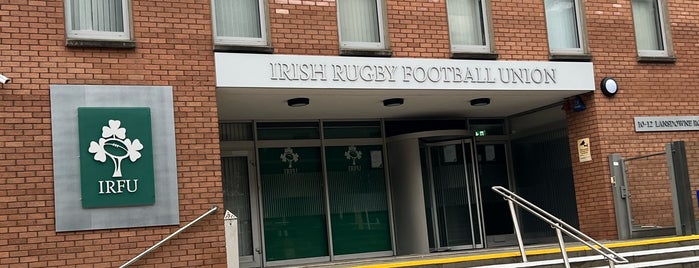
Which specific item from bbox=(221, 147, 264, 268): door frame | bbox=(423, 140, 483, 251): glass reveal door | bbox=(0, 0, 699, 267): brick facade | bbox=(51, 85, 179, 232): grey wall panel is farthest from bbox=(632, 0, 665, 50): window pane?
bbox=(51, 85, 179, 232): grey wall panel

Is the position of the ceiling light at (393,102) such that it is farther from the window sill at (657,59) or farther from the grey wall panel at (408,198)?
the window sill at (657,59)

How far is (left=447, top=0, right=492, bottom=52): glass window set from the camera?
12273 mm

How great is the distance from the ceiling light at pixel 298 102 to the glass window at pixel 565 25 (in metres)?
3.84

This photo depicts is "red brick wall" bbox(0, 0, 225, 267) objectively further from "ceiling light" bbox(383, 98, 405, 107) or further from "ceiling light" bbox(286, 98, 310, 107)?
"ceiling light" bbox(383, 98, 405, 107)

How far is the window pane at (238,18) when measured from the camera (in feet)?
35.5

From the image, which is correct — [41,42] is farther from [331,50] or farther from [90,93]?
[331,50]

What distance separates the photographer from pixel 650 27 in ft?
45.0

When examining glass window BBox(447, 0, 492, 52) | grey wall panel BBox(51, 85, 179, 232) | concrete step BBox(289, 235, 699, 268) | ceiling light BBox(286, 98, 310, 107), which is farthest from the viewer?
glass window BBox(447, 0, 492, 52)

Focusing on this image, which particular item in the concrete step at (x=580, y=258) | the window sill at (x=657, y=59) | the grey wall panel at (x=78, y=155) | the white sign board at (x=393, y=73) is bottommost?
the concrete step at (x=580, y=258)

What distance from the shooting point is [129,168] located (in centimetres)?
978

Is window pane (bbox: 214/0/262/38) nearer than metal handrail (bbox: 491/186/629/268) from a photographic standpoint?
No

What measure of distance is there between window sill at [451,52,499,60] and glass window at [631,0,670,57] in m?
2.87

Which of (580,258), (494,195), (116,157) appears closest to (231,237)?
(116,157)

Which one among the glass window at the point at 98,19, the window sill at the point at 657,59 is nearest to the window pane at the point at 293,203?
the glass window at the point at 98,19
